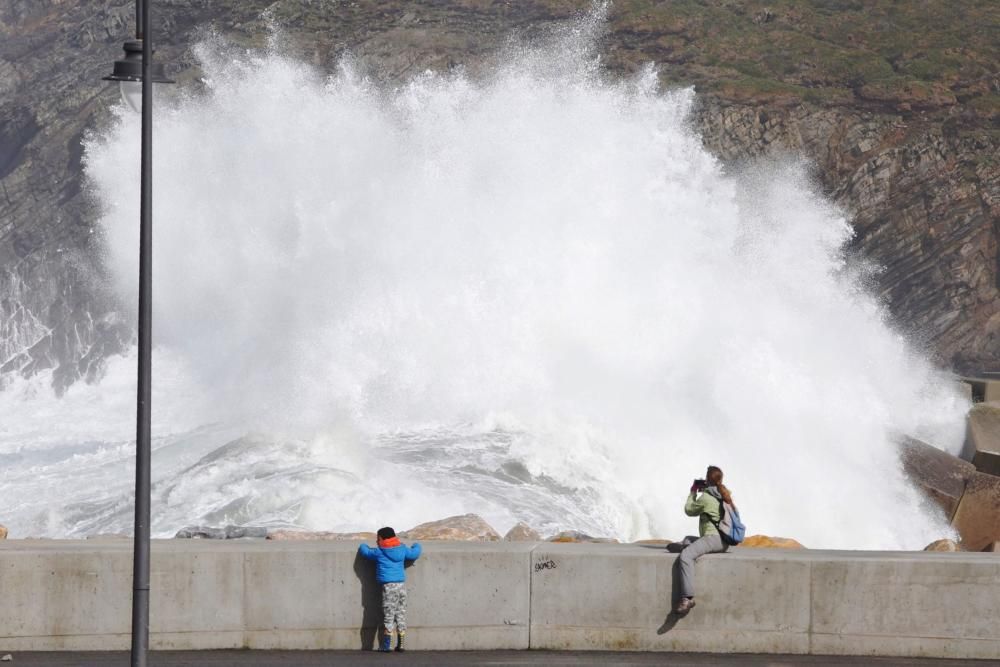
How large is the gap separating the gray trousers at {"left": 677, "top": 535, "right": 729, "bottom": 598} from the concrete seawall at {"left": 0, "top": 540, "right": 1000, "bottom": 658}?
95mm

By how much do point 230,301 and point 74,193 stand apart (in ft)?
105

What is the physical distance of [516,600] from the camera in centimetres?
970

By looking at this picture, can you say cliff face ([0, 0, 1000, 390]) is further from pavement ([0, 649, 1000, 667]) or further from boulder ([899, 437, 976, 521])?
pavement ([0, 649, 1000, 667])

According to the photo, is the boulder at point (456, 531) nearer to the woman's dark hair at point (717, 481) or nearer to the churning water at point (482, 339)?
the woman's dark hair at point (717, 481)

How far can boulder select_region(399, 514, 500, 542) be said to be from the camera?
12.6 m

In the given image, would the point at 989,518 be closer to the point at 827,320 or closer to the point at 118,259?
the point at 827,320

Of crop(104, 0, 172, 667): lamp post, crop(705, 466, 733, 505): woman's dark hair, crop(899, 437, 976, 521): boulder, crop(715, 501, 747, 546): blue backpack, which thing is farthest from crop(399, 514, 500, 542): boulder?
crop(899, 437, 976, 521): boulder

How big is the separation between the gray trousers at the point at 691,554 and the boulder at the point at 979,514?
38.1 ft

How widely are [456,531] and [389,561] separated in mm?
3408

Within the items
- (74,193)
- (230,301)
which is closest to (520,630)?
(230,301)

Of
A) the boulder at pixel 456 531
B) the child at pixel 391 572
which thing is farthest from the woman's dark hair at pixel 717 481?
the boulder at pixel 456 531

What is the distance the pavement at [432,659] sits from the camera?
9.35m

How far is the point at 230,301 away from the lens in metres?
32.5

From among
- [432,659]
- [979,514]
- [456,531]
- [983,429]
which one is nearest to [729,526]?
[432,659]
